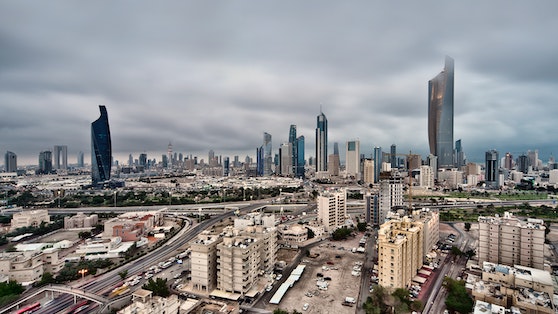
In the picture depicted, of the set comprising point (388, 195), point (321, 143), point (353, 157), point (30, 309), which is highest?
point (321, 143)

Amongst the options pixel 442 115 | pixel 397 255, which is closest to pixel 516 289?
pixel 397 255

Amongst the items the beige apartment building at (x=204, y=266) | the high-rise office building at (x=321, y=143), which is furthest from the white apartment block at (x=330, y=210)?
the high-rise office building at (x=321, y=143)

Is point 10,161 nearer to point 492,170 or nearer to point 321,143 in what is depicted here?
point 321,143

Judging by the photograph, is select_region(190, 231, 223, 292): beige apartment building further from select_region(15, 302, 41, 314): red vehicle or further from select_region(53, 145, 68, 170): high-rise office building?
select_region(53, 145, 68, 170): high-rise office building

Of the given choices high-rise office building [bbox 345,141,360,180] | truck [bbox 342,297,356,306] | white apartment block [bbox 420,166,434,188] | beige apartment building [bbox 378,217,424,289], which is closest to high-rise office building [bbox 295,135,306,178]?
high-rise office building [bbox 345,141,360,180]

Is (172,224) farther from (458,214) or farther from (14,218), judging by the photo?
(458,214)
